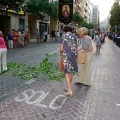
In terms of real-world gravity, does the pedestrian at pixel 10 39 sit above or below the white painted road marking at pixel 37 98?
above

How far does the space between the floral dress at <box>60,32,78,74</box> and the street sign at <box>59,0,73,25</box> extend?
5107 mm

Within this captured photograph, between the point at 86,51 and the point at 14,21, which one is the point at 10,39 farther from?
the point at 86,51

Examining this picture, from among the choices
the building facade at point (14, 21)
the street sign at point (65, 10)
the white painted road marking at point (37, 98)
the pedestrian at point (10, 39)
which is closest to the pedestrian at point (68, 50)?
the white painted road marking at point (37, 98)

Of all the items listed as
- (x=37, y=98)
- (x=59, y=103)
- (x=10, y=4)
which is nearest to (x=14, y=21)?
(x=10, y=4)

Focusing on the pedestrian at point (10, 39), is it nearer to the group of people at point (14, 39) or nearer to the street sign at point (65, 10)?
the group of people at point (14, 39)

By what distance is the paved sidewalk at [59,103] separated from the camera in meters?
4.31

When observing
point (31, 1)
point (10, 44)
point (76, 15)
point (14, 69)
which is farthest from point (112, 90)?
point (76, 15)

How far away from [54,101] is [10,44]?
14.5 metres

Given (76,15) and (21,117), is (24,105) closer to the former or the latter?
(21,117)

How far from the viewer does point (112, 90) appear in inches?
250

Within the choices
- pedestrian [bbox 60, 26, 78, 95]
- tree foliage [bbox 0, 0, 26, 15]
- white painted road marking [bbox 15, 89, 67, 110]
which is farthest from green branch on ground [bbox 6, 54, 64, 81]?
tree foliage [bbox 0, 0, 26, 15]

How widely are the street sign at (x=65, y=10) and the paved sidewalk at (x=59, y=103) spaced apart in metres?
4.56

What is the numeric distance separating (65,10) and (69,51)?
541 cm

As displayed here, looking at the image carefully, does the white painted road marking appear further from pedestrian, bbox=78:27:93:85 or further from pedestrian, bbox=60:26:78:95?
pedestrian, bbox=78:27:93:85
